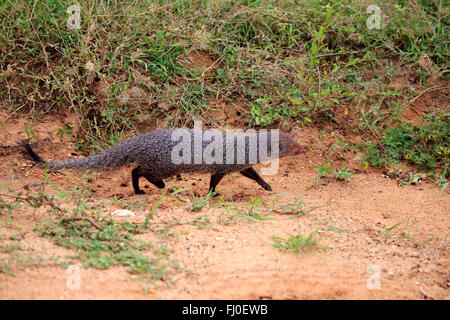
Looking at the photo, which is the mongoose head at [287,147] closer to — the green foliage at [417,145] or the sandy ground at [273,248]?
the sandy ground at [273,248]

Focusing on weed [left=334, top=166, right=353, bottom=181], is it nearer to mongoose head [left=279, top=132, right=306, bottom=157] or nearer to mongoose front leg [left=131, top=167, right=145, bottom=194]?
mongoose head [left=279, top=132, right=306, bottom=157]

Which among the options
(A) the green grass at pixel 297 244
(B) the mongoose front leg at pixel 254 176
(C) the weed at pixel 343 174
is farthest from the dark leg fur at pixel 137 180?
(C) the weed at pixel 343 174

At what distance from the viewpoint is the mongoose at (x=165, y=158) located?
157 inches

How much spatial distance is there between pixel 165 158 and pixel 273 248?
1.56 m

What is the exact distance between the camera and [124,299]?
2270 millimetres

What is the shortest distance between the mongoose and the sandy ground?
0.23 metres

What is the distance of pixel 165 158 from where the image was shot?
13.3ft

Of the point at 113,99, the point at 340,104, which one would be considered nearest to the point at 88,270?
the point at 113,99

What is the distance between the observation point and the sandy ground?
7.88ft

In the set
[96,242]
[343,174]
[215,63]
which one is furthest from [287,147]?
[96,242]

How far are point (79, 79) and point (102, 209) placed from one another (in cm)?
188

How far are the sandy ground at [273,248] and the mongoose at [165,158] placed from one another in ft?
0.75

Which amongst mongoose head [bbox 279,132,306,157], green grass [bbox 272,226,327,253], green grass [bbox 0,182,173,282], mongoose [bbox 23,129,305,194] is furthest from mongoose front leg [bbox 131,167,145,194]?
green grass [bbox 272,226,327,253]

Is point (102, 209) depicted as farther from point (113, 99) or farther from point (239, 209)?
point (113, 99)
